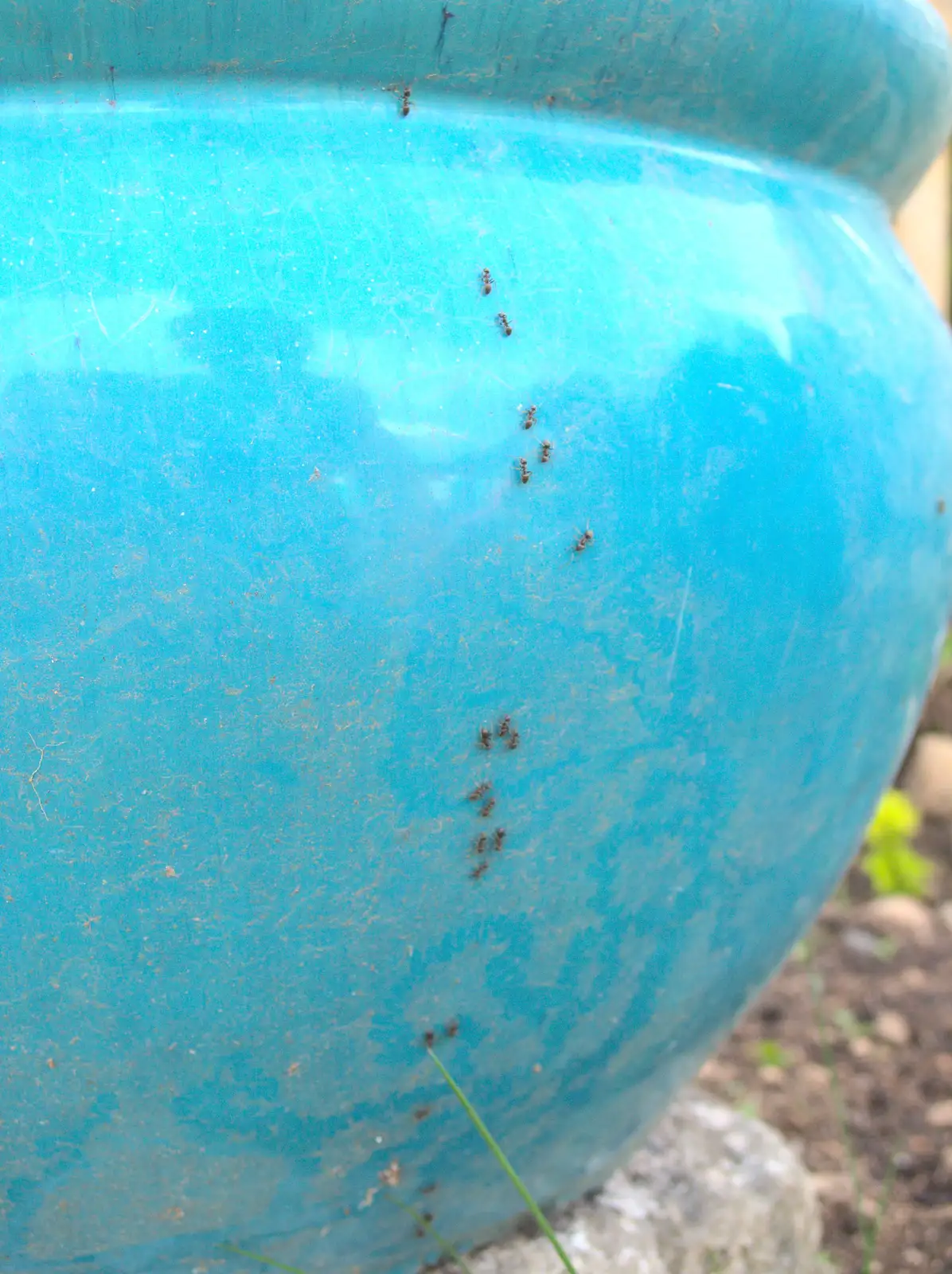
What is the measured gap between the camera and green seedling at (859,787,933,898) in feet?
7.66

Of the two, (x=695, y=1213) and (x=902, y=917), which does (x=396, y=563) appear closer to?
(x=695, y=1213)

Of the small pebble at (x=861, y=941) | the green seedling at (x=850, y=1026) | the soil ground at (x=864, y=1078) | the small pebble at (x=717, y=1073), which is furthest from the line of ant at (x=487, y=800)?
the small pebble at (x=861, y=941)

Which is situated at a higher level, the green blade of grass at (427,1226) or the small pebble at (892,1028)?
the green blade of grass at (427,1226)

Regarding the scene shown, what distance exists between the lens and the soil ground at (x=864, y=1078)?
148cm

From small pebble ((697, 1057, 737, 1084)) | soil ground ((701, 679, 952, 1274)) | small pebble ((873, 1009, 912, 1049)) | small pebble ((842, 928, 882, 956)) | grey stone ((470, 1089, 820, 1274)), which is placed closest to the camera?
grey stone ((470, 1089, 820, 1274))

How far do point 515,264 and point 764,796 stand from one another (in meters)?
0.41

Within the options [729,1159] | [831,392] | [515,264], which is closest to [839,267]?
[831,392]

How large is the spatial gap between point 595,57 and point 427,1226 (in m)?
0.83

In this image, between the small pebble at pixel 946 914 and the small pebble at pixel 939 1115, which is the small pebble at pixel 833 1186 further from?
the small pebble at pixel 946 914

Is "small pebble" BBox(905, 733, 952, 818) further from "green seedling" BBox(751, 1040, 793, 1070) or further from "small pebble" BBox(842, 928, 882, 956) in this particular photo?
"green seedling" BBox(751, 1040, 793, 1070)

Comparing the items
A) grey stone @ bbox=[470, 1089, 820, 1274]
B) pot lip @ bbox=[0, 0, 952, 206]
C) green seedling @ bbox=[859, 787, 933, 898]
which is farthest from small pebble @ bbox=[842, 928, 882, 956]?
pot lip @ bbox=[0, 0, 952, 206]

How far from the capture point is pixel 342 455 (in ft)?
2.52

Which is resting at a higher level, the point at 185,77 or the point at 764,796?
the point at 185,77

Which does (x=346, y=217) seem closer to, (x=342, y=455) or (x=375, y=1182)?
(x=342, y=455)
